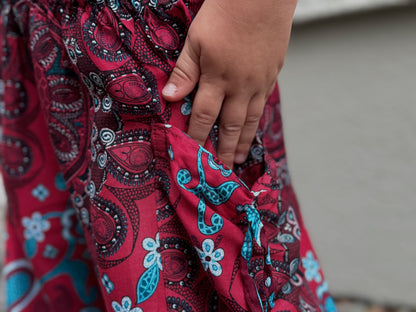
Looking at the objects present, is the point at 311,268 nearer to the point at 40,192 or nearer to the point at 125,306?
the point at 125,306

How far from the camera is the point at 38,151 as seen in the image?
0.88 meters

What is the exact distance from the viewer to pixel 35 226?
908 millimetres

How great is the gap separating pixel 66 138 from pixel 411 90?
3.84ft

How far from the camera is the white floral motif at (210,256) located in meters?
0.59

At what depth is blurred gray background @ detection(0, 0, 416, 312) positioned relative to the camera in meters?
1.43

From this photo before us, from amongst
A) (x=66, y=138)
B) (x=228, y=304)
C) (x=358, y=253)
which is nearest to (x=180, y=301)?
(x=228, y=304)

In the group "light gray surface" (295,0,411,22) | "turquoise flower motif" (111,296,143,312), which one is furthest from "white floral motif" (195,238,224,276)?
"light gray surface" (295,0,411,22)

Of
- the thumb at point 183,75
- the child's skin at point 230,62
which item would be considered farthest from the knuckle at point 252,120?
the thumb at point 183,75

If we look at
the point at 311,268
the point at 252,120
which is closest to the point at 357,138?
the point at 311,268

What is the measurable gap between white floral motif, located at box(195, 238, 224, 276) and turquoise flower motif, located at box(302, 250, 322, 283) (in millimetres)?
237

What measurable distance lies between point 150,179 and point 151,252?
10 cm

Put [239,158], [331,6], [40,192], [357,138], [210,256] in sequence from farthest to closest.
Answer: [357,138]
[331,6]
[40,192]
[239,158]
[210,256]

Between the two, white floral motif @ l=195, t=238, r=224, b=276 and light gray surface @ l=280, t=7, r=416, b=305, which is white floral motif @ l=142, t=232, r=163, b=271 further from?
light gray surface @ l=280, t=7, r=416, b=305

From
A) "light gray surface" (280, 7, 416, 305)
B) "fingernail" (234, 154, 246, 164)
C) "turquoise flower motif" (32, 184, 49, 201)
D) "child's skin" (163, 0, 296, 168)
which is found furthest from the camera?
"light gray surface" (280, 7, 416, 305)
